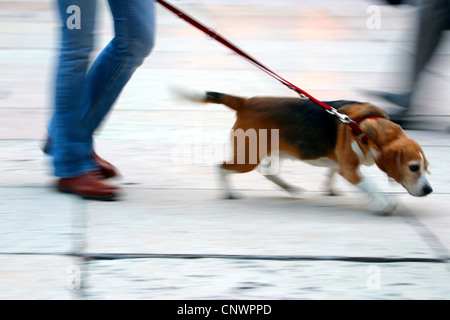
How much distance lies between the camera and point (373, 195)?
414 cm

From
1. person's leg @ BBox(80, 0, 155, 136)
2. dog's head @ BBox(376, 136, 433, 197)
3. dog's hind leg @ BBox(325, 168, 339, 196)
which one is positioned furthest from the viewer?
dog's hind leg @ BBox(325, 168, 339, 196)

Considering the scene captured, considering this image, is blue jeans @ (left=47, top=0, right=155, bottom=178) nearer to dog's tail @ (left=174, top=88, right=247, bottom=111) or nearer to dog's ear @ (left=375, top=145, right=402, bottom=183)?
dog's tail @ (left=174, top=88, right=247, bottom=111)

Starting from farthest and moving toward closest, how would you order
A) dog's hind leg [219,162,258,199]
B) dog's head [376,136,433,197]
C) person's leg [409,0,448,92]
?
person's leg [409,0,448,92]
dog's hind leg [219,162,258,199]
dog's head [376,136,433,197]

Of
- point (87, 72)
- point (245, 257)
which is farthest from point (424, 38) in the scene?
point (245, 257)

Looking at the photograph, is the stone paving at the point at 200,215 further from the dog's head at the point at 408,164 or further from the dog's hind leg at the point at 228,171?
the dog's head at the point at 408,164

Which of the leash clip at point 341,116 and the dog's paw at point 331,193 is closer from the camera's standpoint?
the leash clip at point 341,116

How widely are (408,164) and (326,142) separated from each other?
50 centimetres

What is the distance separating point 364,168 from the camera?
200 inches

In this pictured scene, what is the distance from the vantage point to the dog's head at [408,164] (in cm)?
401

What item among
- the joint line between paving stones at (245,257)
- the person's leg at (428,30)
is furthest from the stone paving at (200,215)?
the person's leg at (428,30)

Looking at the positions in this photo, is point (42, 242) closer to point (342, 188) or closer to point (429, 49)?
point (342, 188)

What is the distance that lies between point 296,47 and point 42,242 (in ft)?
18.8

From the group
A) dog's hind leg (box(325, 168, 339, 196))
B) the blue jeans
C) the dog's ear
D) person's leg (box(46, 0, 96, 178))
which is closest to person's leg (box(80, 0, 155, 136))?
the blue jeans

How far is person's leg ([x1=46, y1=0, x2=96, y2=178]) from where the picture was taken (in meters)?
4.16
